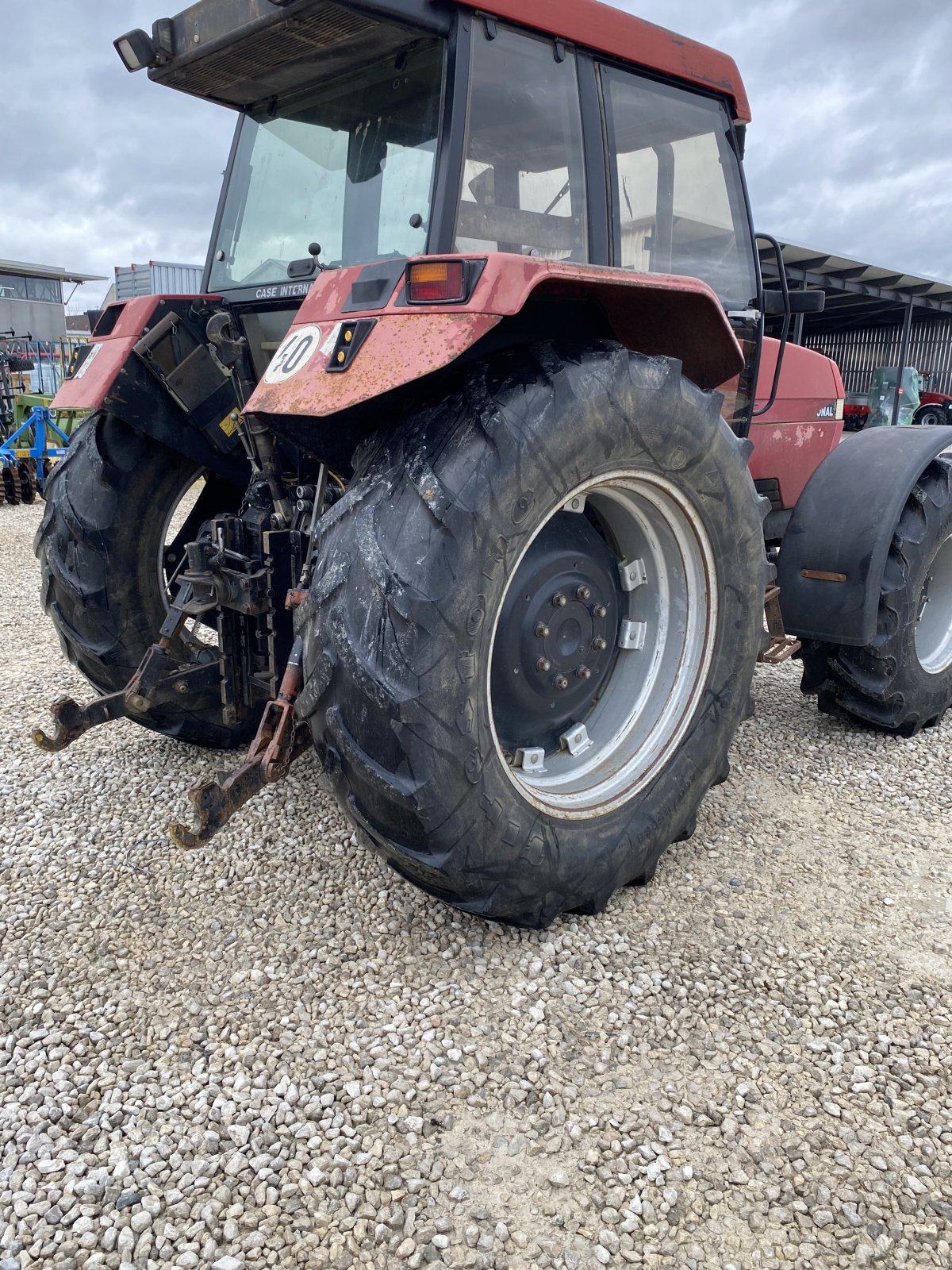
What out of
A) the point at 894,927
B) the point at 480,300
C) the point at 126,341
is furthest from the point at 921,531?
the point at 126,341

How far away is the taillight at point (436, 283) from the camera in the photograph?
6.05 ft

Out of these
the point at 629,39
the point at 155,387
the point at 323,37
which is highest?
the point at 629,39

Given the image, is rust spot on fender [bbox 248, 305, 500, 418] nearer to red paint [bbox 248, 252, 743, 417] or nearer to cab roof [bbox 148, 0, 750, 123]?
red paint [bbox 248, 252, 743, 417]

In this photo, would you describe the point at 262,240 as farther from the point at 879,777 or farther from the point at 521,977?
the point at 879,777

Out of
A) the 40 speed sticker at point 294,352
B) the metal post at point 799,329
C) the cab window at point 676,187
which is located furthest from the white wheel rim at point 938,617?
the 40 speed sticker at point 294,352

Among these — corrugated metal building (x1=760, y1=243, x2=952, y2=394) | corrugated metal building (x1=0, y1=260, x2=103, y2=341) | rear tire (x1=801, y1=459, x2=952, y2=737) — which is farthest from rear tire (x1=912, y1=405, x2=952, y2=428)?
corrugated metal building (x1=0, y1=260, x2=103, y2=341)

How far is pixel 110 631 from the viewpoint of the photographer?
9.93ft

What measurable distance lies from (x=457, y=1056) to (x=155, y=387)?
2.13 m

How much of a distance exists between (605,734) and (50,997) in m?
1.57

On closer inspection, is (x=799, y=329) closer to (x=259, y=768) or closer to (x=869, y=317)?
(x=259, y=768)

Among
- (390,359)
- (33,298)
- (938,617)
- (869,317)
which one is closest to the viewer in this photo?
(390,359)

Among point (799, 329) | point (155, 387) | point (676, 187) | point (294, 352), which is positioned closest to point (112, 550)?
point (155, 387)

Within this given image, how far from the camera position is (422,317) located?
1873 millimetres

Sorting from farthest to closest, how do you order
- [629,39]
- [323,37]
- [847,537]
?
[847,537] < [629,39] < [323,37]
